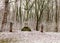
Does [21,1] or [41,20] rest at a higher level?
[21,1]

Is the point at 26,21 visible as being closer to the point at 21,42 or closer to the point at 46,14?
the point at 46,14

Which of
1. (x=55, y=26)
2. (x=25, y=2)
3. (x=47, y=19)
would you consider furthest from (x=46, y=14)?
(x=25, y=2)

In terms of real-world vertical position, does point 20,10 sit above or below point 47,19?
above

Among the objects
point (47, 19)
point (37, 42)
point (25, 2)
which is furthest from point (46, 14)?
point (37, 42)

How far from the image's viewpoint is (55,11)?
52.7 ft

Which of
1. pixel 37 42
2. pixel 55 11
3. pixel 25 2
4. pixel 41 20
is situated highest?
pixel 25 2

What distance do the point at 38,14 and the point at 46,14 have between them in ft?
3.44

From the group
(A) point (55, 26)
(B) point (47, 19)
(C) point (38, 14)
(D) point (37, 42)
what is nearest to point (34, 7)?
(C) point (38, 14)

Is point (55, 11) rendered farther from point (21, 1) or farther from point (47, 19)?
point (21, 1)

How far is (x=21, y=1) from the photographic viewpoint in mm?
15875

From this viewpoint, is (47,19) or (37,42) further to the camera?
(47,19)

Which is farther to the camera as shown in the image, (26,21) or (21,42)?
(26,21)

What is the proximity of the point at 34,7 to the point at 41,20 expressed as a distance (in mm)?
1701

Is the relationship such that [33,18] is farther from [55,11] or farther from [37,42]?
[37,42]
